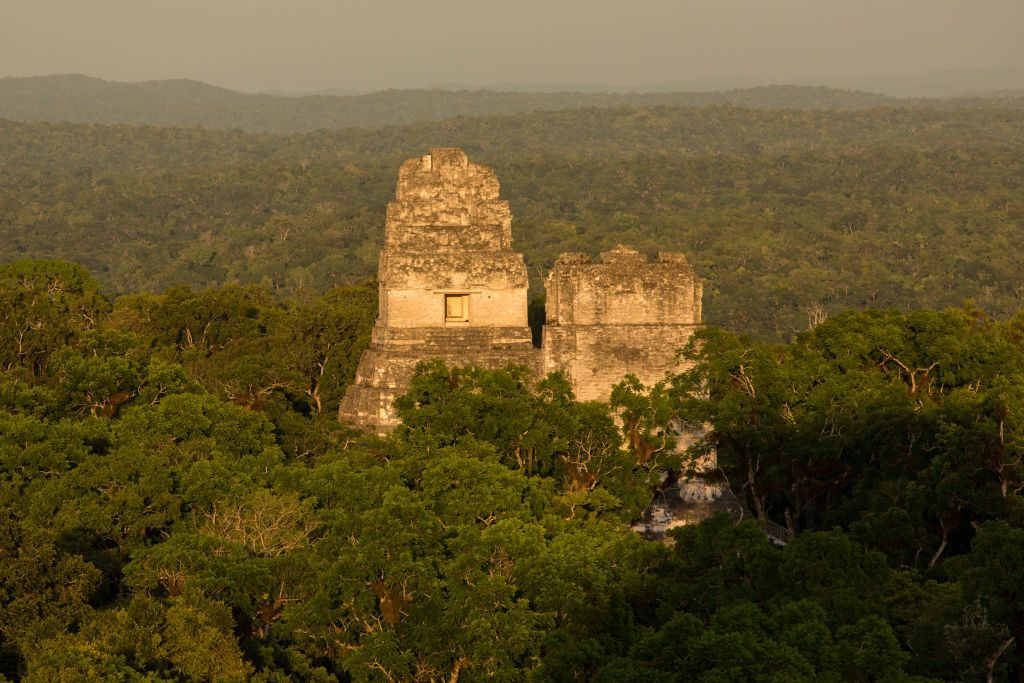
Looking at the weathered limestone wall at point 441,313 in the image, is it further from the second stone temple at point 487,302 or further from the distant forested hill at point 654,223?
the distant forested hill at point 654,223

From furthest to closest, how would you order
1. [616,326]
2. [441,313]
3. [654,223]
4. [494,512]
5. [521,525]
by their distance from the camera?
[654,223] → [441,313] → [616,326] → [494,512] → [521,525]

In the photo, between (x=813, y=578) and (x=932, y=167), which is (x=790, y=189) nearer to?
(x=932, y=167)

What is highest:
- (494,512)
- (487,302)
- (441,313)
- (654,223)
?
(487,302)

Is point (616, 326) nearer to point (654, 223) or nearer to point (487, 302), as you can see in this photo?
point (487, 302)

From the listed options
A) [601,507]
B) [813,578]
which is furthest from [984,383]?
[813,578]

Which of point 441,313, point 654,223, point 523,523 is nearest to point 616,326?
point 441,313

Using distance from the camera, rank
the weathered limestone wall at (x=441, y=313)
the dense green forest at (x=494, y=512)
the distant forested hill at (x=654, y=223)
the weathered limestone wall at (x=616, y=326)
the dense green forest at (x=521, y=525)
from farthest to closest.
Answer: the distant forested hill at (x=654, y=223) → the weathered limestone wall at (x=441, y=313) → the weathered limestone wall at (x=616, y=326) → the dense green forest at (x=494, y=512) → the dense green forest at (x=521, y=525)

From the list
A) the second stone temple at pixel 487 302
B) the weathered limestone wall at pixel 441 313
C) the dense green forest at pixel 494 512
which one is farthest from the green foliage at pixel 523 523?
the weathered limestone wall at pixel 441 313
